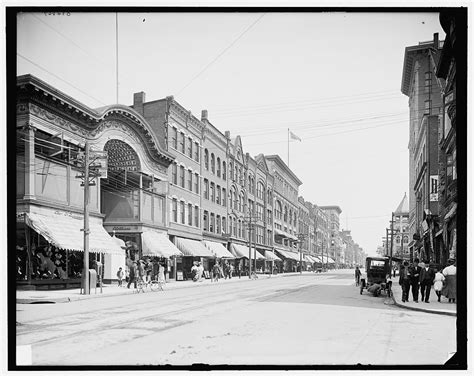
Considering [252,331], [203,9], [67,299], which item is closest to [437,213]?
[67,299]

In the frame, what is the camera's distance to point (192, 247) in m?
44.2

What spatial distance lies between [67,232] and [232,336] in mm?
17547

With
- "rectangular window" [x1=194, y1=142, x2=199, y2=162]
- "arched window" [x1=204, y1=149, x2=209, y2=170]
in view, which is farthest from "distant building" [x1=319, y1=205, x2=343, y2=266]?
"rectangular window" [x1=194, y1=142, x2=199, y2=162]

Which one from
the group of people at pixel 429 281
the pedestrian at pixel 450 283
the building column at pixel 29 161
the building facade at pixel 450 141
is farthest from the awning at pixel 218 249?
the pedestrian at pixel 450 283

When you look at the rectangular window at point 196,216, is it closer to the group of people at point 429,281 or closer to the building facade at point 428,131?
the building facade at point 428,131

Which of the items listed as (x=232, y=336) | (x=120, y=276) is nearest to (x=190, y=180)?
(x=120, y=276)

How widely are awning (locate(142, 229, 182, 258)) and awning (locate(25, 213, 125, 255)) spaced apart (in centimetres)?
500

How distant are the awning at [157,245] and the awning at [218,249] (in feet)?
32.1

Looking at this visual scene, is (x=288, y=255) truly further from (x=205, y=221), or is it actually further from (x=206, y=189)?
(x=206, y=189)

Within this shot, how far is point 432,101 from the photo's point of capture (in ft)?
163

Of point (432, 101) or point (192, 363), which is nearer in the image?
point (192, 363)

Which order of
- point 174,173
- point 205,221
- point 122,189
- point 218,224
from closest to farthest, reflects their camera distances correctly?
point 122,189
point 174,173
point 205,221
point 218,224
